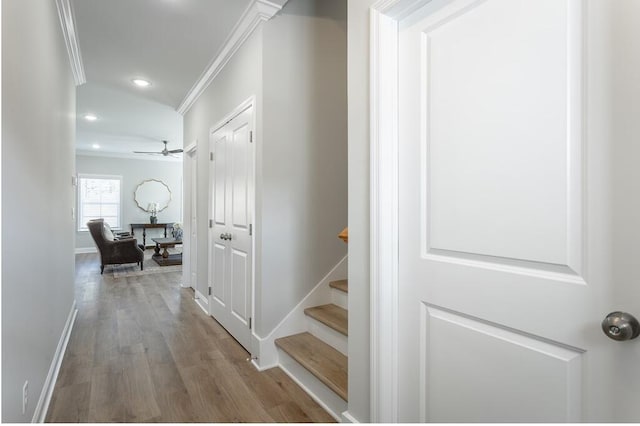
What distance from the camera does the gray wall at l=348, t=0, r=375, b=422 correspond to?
143cm

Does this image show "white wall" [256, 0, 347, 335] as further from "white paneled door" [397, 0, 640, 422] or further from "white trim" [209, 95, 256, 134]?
"white paneled door" [397, 0, 640, 422]

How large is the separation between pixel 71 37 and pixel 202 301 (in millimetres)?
2870

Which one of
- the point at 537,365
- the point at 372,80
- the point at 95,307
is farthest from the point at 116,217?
the point at 537,365

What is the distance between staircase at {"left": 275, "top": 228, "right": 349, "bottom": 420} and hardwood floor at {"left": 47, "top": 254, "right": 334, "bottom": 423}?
0.08 meters

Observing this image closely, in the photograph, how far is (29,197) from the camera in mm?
1532

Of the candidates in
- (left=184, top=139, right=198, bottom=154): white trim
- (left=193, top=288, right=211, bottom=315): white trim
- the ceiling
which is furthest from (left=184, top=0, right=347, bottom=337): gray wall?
(left=184, top=139, right=198, bottom=154): white trim

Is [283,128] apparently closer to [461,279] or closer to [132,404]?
[461,279]

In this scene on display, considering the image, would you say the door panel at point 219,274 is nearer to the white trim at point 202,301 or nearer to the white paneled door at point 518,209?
the white trim at point 202,301

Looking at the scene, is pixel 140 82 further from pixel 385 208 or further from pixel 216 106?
pixel 385 208

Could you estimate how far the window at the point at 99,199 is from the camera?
26.2 feet

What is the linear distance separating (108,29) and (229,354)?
2.90 metres

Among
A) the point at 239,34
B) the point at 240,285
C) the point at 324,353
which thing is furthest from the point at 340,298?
the point at 239,34

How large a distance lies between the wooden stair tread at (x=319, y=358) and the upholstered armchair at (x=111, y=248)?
4.63 m

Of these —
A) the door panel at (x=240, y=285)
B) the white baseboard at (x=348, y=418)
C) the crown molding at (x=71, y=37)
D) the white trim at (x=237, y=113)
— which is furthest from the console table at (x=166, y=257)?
the white baseboard at (x=348, y=418)
